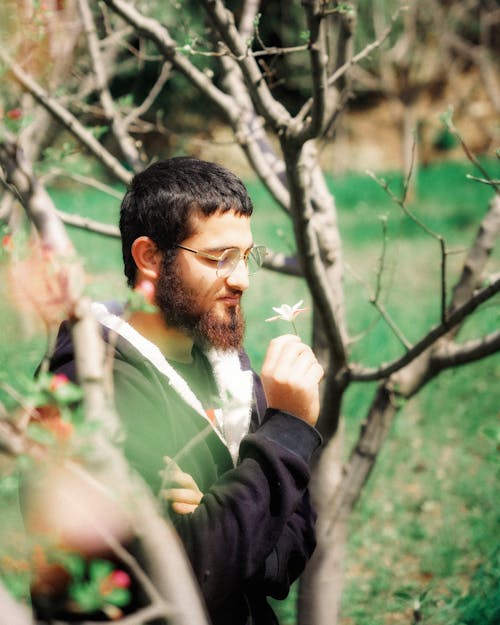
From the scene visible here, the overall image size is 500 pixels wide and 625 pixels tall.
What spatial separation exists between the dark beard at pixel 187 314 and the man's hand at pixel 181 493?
43 centimetres

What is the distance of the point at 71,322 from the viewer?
0.96 meters

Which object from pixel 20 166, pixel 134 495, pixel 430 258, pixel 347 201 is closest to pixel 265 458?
pixel 134 495

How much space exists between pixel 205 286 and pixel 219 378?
284mm

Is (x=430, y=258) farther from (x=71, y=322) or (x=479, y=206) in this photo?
(x=71, y=322)

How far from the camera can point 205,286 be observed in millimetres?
1705

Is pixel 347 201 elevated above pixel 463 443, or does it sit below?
below

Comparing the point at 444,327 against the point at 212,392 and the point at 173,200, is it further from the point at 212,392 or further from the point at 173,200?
the point at 173,200

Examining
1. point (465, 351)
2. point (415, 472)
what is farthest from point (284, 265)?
point (415, 472)

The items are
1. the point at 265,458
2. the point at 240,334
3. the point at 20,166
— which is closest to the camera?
the point at 20,166

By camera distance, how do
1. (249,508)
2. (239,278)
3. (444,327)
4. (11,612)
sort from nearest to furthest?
(11,612), (249,508), (239,278), (444,327)

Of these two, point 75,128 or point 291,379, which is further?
point 75,128

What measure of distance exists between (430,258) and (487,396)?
5457 mm

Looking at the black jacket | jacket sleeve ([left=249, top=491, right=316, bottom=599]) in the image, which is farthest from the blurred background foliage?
jacket sleeve ([left=249, top=491, right=316, bottom=599])

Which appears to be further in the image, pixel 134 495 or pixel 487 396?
pixel 487 396
